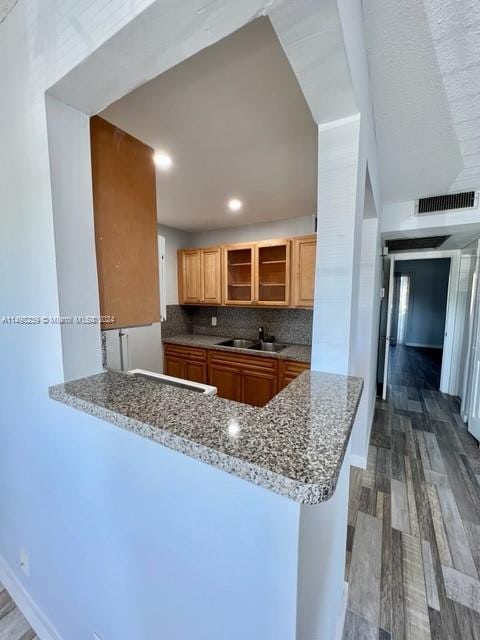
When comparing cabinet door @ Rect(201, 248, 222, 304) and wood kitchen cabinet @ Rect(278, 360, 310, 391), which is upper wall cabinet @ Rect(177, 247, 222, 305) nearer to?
cabinet door @ Rect(201, 248, 222, 304)

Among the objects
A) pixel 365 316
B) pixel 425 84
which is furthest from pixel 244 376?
pixel 425 84

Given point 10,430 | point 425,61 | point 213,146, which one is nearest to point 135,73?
point 213,146

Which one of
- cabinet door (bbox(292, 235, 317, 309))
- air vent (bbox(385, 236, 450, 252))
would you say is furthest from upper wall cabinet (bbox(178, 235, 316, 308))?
air vent (bbox(385, 236, 450, 252))

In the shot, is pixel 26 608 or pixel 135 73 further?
pixel 26 608

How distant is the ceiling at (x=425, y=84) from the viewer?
2.94ft

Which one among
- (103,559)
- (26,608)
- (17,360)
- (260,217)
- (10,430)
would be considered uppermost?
(260,217)

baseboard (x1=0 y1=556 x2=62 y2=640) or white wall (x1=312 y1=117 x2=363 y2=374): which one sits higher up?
white wall (x1=312 y1=117 x2=363 y2=374)

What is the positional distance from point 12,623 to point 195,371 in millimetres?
2441

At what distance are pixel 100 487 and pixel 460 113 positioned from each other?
91.6 inches

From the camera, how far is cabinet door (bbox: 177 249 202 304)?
375 cm

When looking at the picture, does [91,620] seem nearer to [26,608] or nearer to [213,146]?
[26,608]

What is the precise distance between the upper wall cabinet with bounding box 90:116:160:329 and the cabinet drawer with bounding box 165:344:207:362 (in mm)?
2269

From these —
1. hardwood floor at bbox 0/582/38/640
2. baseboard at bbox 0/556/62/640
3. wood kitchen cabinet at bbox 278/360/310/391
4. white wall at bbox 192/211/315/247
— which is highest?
white wall at bbox 192/211/315/247

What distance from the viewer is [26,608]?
1276 millimetres
